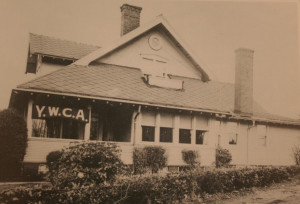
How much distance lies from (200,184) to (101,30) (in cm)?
494

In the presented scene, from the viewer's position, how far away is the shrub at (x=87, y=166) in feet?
25.1

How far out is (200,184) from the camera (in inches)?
379

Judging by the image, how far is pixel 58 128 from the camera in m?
12.9

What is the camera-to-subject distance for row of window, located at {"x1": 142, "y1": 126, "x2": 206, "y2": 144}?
14648 mm

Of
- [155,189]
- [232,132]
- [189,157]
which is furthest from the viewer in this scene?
[232,132]

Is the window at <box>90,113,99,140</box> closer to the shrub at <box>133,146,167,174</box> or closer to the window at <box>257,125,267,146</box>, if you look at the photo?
the shrub at <box>133,146,167,174</box>

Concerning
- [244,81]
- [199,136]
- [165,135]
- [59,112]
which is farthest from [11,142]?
[244,81]

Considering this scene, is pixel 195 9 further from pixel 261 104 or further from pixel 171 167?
pixel 261 104

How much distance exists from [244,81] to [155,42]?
17.2ft

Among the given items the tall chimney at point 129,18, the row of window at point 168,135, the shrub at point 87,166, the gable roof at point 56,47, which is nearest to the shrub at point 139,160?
the row of window at point 168,135

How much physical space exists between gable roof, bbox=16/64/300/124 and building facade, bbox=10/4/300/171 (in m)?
0.04

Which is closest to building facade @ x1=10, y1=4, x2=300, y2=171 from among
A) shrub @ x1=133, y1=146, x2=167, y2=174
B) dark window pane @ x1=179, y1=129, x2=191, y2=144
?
dark window pane @ x1=179, y1=129, x2=191, y2=144

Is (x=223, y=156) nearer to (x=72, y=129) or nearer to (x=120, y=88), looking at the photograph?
(x=120, y=88)

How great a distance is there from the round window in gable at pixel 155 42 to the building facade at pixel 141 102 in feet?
0.15
